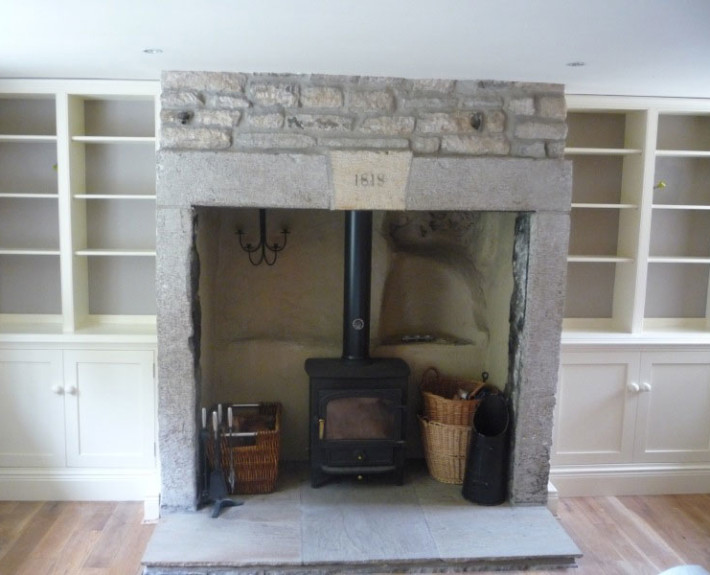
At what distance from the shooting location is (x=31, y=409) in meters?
3.56

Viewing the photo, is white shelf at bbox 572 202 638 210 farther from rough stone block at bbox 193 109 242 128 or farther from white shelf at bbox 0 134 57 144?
white shelf at bbox 0 134 57 144

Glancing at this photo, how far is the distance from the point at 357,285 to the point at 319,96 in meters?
1.06

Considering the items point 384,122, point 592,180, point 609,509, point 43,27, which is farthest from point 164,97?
point 609,509

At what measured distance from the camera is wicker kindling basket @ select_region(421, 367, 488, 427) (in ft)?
11.6

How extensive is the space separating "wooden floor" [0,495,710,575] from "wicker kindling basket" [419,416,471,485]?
0.64 m

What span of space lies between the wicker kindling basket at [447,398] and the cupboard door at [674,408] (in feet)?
3.17

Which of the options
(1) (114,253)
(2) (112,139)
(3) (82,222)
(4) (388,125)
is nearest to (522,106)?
(4) (388,125)

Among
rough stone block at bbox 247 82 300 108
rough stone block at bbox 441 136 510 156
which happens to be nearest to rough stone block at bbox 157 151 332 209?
rough stone block at bbox 247 82 300 108

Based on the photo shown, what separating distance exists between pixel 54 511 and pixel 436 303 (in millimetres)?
2497

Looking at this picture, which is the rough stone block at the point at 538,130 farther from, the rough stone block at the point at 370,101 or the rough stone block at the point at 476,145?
the rough stone block at the point at 370,101

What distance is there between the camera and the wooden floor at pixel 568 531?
3.03 m

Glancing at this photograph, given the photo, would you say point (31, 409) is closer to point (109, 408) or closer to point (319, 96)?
point (109, 408)

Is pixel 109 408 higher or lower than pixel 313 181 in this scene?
lower

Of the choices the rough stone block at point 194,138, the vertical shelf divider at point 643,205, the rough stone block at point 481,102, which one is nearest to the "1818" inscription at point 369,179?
the rough stone block at point 481,102
